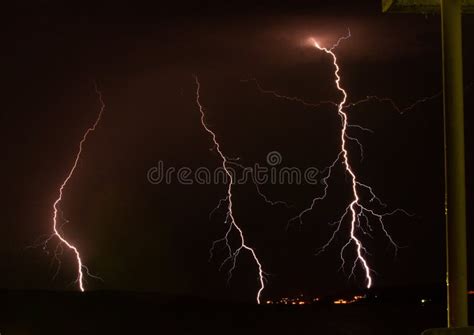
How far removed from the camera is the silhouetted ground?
267 inches

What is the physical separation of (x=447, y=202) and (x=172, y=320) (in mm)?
5807

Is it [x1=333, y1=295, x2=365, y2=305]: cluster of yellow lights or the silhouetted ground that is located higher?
[x1=333, y1=295, x2=365, y2=305]: cluster of yellow lights

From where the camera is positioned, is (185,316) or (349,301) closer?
(185,316)

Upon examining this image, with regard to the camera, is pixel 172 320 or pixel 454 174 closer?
pixel 454 174

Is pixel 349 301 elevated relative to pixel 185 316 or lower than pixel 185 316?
elevated

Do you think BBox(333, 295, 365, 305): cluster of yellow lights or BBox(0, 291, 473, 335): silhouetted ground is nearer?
BBox(0, 291, 473, 335): silhouetted ground

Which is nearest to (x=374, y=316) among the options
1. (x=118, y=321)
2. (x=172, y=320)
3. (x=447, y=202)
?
(x=172, y=320)

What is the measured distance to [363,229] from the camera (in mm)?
8852

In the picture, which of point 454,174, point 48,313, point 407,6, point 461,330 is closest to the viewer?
point 461,330

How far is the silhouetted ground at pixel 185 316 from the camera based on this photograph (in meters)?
6.78

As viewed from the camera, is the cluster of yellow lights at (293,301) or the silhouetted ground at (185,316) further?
the cluster of yellow lights at (293,301)

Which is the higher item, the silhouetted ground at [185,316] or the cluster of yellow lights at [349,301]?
the cluster of yellow lights at [349,301]

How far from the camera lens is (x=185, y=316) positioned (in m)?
7.96

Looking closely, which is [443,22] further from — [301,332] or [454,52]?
[301,332]
